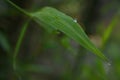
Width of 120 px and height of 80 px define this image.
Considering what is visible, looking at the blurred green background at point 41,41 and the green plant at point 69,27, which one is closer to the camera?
the green plant at point 69,27

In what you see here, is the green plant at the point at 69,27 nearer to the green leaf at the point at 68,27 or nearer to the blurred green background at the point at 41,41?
the green leaf at the point at 68,27

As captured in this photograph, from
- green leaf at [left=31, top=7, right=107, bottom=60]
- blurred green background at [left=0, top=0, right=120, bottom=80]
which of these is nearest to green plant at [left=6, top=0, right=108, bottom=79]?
green leaf at [left=31, top=7, right=107, bottom=60]

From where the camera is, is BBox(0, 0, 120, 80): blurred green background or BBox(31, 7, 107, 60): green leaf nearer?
BBox(31, 7, 107, 60): green leaf

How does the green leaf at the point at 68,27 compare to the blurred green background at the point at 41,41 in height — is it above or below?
below

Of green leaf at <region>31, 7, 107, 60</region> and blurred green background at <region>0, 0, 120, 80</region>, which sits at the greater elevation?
blurred green background at <region>0, 0, 120, 80</region>

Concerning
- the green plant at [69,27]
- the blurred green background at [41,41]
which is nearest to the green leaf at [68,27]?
the green plant at [69,27]

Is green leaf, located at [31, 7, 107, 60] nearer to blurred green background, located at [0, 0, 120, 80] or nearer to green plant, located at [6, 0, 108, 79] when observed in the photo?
green plant, located at [6, 0, 108, 79]

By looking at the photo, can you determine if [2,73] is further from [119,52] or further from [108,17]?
[108,17]

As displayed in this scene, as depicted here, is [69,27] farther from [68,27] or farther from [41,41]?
[41,41]

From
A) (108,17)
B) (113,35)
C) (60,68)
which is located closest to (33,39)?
(60,68)

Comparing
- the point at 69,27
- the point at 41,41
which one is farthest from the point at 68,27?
the point at 41,41

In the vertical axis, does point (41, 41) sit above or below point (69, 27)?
above

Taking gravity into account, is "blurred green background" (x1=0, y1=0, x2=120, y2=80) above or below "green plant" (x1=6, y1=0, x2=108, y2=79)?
above
